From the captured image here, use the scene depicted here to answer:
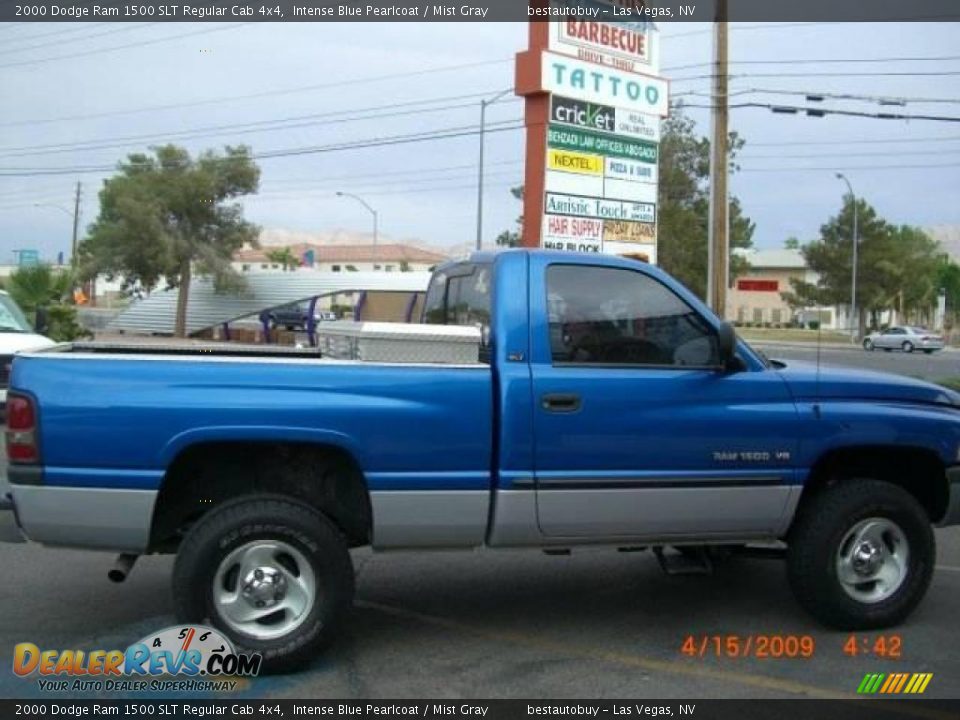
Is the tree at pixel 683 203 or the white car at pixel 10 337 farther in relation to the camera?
the tree at pixel 683 203

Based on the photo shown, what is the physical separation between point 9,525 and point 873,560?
14.3 ft

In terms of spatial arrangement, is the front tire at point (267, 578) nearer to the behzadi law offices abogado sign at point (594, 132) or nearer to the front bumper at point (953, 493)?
the front bumper at point (953, 493)

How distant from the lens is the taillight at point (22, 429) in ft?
14.2

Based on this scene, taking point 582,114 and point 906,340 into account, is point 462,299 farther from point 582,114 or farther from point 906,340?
point 906,340

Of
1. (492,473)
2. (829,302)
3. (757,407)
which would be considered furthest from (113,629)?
(829,302)

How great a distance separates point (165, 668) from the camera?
4.53m

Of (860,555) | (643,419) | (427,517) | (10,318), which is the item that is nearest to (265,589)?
(427,517)

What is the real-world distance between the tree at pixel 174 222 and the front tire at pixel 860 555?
38068 mm

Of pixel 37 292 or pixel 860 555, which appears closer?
pixel 860 555

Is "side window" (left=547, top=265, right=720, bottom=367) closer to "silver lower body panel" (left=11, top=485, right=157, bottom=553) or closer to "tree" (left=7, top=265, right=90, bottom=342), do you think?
"silver lower body panel" (left=11, top=485, right=157, bottom=553)

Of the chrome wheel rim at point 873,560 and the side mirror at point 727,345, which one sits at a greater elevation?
the side mirror at point 727,345

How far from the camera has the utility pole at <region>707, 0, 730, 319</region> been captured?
15234 millimetres
